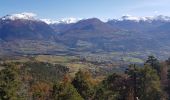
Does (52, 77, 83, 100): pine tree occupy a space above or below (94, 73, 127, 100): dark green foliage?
above

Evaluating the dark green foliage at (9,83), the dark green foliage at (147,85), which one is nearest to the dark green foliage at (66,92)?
the dark green foliage at (9,83)

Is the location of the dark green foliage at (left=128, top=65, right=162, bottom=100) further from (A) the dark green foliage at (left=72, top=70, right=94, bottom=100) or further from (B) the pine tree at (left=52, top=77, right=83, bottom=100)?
(B) the pine tree at (left=52, top=77, right=83, bottom=100)

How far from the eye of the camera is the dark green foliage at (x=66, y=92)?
65375 millimetres

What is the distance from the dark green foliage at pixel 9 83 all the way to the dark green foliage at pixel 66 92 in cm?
742

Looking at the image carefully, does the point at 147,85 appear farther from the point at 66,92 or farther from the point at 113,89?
the point at 66,92

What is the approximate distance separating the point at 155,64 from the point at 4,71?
144 feet

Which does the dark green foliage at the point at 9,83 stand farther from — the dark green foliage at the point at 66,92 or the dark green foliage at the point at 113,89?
the dark green foliage at the point at 113,89

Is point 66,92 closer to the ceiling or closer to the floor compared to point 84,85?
closer to the ceiling

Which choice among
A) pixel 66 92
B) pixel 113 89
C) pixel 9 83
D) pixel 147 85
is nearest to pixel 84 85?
pixel 113 89

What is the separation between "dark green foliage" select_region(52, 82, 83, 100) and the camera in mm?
65375

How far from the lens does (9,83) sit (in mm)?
66312

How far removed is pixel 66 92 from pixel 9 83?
1012 cm

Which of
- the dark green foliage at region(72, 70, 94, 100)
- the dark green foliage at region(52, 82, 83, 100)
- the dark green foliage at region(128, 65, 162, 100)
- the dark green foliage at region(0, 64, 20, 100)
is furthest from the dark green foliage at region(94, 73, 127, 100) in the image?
the dark green foliage at region(0, 64, 20, 100)

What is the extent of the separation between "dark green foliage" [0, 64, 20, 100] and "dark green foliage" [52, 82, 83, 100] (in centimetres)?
742
